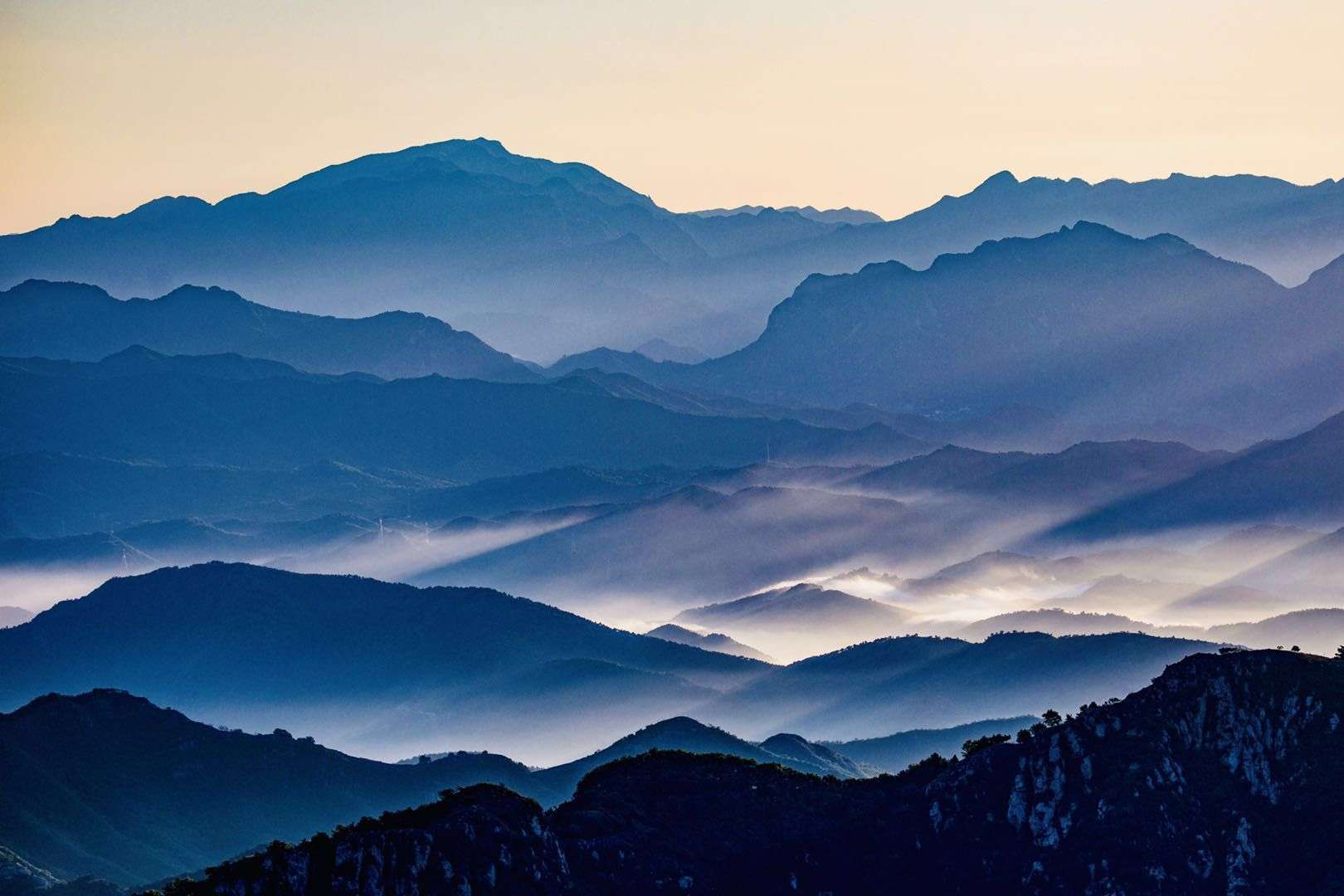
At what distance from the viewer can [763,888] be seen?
4038 inches

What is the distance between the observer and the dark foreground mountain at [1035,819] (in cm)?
9919

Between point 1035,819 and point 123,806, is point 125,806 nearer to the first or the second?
point 123,806

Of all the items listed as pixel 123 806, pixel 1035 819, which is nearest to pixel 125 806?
pixel 123 806

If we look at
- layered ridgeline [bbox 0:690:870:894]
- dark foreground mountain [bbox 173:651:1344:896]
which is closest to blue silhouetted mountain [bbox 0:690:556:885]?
layered ridgeline [bbox 0:690:870:894]

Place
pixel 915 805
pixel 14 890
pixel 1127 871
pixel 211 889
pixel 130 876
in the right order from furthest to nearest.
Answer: pixel 130 876
pixel 14 890
pixel 915 805
pixel 1127 871
pixel 211 889

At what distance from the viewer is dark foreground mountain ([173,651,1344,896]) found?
99.2 meters

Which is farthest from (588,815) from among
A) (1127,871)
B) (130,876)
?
(130,876)

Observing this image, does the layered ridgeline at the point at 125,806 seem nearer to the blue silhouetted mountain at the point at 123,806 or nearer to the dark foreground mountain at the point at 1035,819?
the blue silhouetted mountain at the point at 123,806

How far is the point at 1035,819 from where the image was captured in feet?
336

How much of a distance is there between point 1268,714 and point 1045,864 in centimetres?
932

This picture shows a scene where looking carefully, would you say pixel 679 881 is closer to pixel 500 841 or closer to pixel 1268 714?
pixel 500 841

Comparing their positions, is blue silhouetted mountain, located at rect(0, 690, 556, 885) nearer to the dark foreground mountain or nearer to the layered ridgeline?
the layered ridgeline

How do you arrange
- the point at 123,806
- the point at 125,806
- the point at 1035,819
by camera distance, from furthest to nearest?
the point at 125,806
the point at 123,806
the point at 1035,819

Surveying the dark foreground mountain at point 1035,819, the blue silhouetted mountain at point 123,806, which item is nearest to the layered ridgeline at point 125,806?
the blue silhouetted mountain at point 123,806
